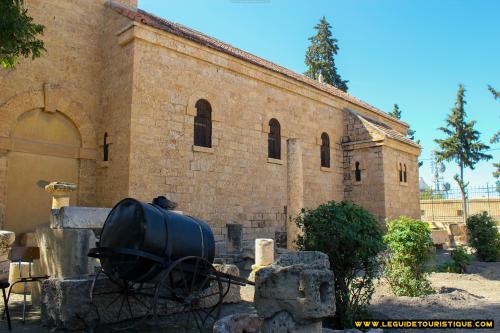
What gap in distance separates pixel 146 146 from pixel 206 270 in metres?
6.47

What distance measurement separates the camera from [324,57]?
29.9 m

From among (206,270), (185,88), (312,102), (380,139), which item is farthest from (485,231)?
(206,270)

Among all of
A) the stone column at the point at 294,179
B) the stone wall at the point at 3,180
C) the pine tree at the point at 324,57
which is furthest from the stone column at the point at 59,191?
the pine tree at the point at 324,57

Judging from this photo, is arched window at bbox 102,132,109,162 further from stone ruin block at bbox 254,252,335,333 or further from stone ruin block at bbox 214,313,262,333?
stone ruin block at bbox 214,313,262,333

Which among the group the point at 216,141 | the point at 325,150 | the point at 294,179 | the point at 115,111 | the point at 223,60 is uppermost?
the point at 223,60

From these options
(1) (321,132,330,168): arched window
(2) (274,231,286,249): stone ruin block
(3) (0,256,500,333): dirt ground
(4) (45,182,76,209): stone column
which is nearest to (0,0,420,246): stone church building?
(2) (274,231,286,249): stone ruin block

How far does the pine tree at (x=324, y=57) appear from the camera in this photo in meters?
29.6

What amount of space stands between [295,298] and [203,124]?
8572mm

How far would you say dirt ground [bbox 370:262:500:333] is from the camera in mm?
5848

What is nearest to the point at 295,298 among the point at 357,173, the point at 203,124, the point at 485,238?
the point at 203,124

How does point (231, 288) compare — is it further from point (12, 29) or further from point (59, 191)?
point (12, 29)

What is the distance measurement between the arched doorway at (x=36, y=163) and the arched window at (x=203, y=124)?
334 centimetres

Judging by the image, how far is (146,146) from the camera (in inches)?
398

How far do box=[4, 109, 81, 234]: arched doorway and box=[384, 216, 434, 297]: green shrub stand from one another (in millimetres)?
8180
